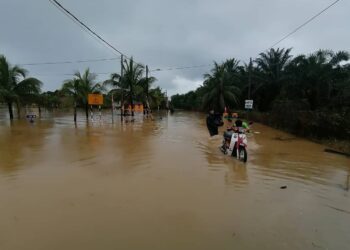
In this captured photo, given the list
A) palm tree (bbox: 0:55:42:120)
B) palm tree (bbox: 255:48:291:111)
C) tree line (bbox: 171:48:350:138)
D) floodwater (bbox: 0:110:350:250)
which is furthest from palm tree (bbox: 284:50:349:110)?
palm tree (bbox: 0:55:42:120)

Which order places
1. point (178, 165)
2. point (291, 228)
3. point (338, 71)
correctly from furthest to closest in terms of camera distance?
1. point (338, 71)
2. point (178, 165)
3. point (291, 228)

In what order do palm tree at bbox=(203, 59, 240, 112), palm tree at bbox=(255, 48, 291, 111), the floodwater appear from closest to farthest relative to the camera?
1. the floodwater
2. palm tree at bbox=(255, 48, 291, 111)
3. palm tree at bbox=(203, 59, 240, 112)

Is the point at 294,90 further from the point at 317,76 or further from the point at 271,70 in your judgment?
the point at 271,70

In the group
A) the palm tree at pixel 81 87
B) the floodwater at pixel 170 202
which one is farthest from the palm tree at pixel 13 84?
the floodwater at pixel 170 202

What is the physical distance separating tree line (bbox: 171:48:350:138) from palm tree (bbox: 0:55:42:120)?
1739 centimetres

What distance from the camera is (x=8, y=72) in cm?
2186

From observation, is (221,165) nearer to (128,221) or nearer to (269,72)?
(128,221)

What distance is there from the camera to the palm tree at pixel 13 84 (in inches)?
845

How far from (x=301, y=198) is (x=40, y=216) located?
13.3 ft

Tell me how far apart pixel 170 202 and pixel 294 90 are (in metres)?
20.9

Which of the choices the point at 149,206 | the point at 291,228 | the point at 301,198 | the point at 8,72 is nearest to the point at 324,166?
the point at 301,198

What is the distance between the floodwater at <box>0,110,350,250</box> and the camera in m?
3.44

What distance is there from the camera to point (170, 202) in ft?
15.1

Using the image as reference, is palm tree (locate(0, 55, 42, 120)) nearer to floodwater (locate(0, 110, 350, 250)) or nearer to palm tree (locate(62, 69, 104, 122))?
palm tree (locate(62, 69, 104, 122))
